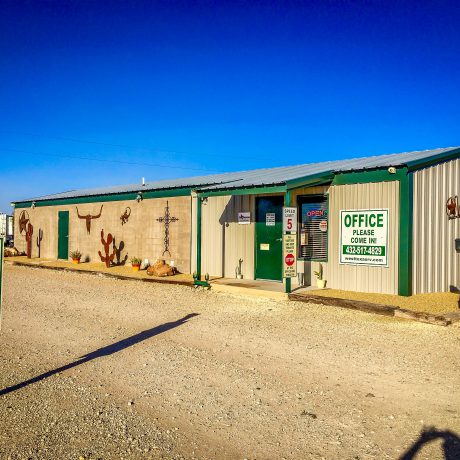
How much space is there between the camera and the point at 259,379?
5391 mm

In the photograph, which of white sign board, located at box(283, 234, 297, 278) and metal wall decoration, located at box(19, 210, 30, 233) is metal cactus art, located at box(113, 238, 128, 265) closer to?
metal wall decoration, located at box(19, 210, 30, 233)

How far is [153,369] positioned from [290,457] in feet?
8.32

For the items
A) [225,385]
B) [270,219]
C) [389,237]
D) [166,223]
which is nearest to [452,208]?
[389,237]

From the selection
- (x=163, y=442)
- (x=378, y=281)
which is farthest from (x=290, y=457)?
(x=378, y=281)

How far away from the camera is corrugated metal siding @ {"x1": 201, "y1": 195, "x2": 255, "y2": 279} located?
580 inches

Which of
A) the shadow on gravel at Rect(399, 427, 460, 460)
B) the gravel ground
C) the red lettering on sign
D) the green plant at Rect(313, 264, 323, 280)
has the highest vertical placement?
the red lettering on sign

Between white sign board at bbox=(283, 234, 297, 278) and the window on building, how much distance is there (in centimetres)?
136

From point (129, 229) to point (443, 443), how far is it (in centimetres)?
1623

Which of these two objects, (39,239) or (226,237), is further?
(39,239)

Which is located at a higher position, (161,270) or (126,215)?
(126,215)

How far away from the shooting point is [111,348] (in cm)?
667

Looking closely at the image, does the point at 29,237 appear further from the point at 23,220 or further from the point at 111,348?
the point at 111,348

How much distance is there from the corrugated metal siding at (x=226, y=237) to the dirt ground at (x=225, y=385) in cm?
547

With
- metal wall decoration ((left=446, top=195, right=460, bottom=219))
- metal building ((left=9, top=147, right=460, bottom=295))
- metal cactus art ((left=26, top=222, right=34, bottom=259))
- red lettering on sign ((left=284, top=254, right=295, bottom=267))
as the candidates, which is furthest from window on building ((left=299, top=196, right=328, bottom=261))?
metal cactus art ((left=26, top=222, right=34, bottom=259))
